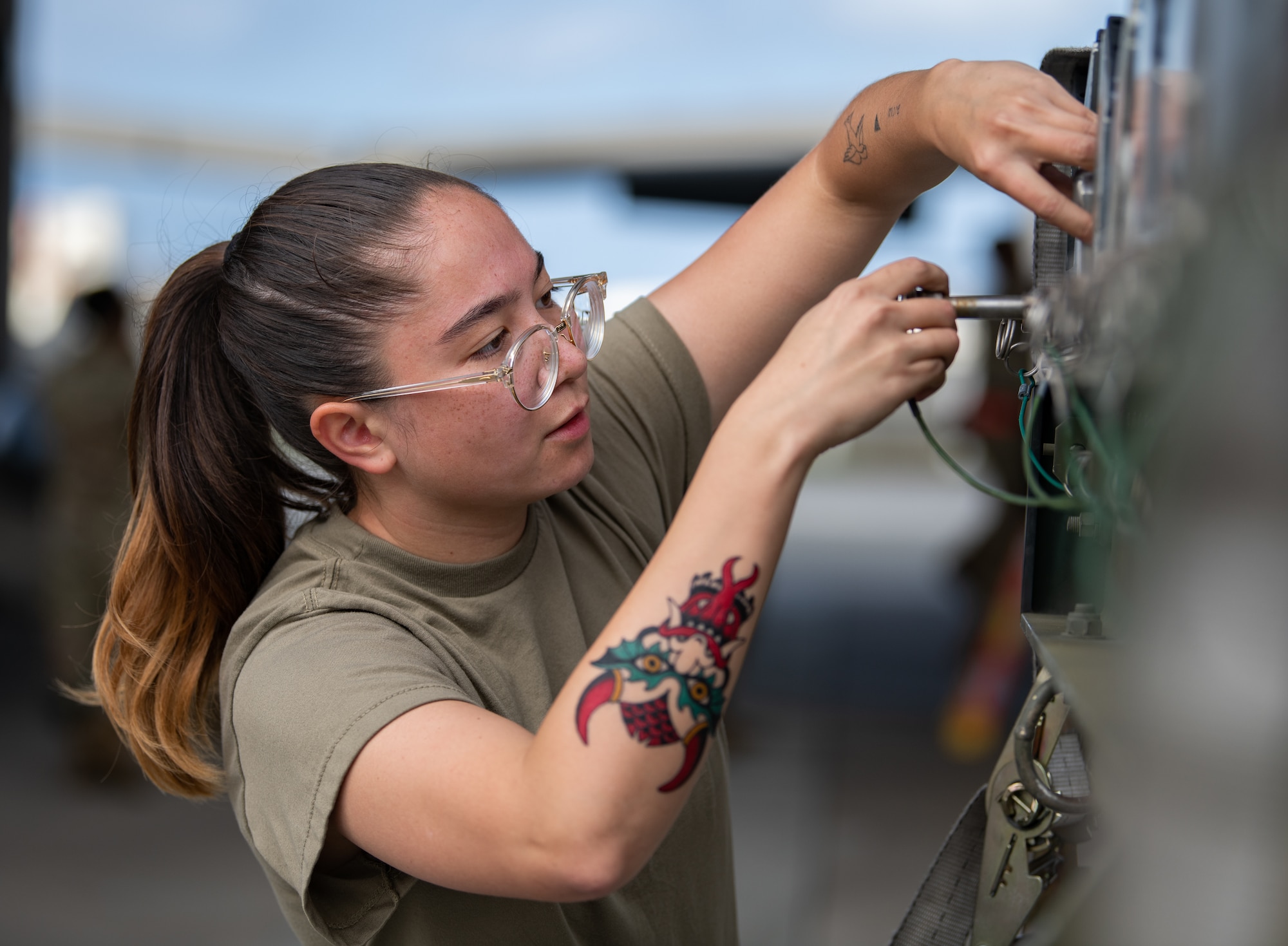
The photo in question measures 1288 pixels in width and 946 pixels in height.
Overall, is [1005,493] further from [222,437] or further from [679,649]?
[222,437]

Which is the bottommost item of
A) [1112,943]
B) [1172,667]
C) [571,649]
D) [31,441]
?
[31,441]

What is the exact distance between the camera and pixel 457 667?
0.90 metres

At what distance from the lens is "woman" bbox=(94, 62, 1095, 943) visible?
0.70 metres

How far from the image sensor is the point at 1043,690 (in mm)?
778

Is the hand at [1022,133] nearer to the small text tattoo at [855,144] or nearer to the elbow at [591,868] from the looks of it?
the small text tattoo at [855,144]

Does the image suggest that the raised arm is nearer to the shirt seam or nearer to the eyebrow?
the eyebrow

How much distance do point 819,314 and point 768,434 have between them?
90 mm

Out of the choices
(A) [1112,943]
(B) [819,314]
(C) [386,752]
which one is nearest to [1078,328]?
(B) [819,314]

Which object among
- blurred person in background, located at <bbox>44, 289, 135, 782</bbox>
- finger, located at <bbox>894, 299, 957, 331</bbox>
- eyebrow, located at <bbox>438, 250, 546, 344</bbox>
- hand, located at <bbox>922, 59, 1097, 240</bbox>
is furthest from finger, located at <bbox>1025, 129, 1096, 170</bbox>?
blurred person in background, located at <bbox>44, 289, 135, 782</bbox>

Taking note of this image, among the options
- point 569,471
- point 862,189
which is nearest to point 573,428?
point 569,471

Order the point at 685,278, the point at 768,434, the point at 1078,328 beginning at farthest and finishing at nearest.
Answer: the point at 685,278, the point at 768,434, the point at 1078,328

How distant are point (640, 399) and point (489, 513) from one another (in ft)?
0.86

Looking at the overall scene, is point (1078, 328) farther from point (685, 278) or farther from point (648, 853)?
point (685, 278)

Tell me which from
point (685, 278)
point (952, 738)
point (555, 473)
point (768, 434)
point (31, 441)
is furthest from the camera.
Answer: point (31, 441)
